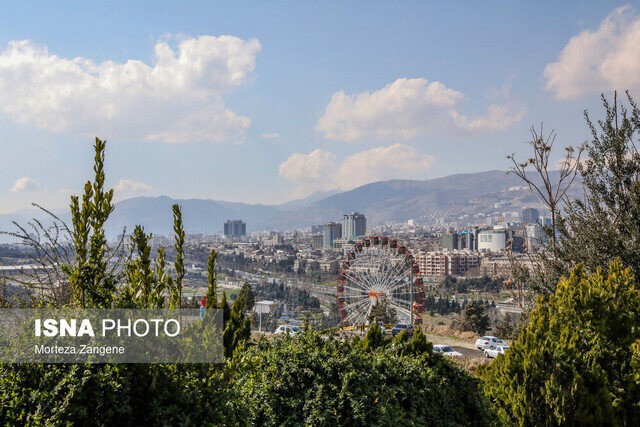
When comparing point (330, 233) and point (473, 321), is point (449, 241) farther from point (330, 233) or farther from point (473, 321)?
point (473, 321)

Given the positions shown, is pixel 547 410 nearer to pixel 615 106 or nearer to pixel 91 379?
pixel 91 379

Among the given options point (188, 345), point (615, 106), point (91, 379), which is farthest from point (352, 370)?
point (615, 106)

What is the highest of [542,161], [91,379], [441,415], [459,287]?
[542,161]

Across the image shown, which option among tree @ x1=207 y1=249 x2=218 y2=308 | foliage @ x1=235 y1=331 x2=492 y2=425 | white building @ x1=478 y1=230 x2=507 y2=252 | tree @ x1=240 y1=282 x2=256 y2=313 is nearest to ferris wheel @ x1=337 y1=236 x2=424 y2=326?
tree @ x1=240 y1=282 x2=256 y2=313

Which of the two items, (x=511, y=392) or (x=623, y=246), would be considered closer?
(x=511, y=392)

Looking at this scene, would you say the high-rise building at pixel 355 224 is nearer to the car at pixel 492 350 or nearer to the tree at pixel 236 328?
the car at pixel 492 350

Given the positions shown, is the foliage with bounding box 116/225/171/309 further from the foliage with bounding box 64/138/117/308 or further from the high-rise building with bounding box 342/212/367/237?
the high-rise building with bounding box 342/212/367/237
